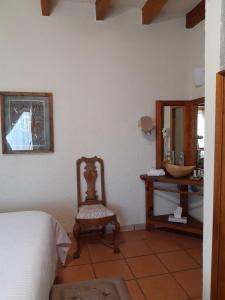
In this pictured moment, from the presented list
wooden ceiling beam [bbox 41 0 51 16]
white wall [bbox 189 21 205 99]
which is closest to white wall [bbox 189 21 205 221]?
white wall [bbox 189 21 205 99]

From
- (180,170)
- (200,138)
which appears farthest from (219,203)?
(200,138)

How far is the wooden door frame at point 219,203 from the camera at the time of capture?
1.52m

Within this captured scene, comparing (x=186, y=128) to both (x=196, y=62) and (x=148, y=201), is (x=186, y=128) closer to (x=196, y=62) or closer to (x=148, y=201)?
(x=196, y=62)

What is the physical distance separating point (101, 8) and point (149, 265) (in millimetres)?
2943

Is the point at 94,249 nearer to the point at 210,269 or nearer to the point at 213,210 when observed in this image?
the point at 210,269

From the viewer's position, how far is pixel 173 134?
11.0 feet

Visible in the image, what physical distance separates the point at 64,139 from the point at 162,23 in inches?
80.0

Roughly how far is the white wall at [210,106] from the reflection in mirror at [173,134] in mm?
1659

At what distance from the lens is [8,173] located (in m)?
2.96

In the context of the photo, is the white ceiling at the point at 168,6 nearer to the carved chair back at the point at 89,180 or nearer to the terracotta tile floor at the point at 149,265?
the carved chair back at the point at 89,180

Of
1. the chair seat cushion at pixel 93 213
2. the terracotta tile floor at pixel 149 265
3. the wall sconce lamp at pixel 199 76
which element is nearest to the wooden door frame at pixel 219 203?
the terracotta tile floor at pixel 149 265

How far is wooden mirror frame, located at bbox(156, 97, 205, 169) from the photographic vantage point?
3277 millimetres

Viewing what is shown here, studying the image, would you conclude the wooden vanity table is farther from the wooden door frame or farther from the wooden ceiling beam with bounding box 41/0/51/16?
the wooden ceiling beam with bounding box 41/0/51/16

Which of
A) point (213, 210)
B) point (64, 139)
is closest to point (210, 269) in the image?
point (213, 210)
